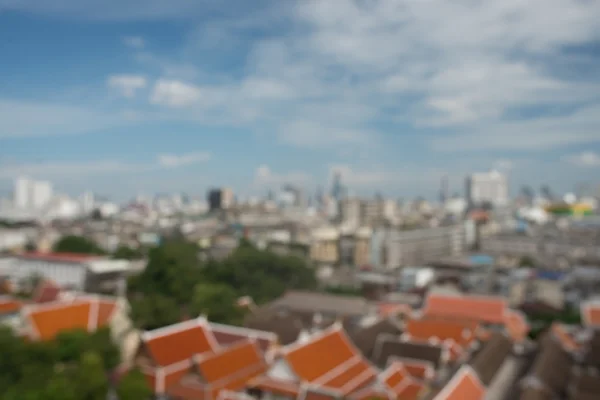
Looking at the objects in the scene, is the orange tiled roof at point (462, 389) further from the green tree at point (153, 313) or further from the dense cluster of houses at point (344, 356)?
the green tree at point (153, 313)

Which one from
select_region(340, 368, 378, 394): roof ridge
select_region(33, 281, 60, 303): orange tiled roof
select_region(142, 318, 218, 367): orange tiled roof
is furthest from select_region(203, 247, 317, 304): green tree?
select_region(340, 368, 378, 394): roof ridge

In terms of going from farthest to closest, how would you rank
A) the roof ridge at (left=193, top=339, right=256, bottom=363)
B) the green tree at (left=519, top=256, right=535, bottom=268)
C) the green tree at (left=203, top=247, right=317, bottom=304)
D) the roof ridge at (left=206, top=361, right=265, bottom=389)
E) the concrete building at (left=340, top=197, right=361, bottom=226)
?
the concrete building at (left=340, top=197, right=361, bottom=226) < the green tree at (left=519, top=256, right=535, bottom=268) < the green tree at (left=203, top=247, right=317, bottom=304) < the roof ridge at (left=193, top=339, right=256, bottom=363) < the roof ridge at (left=206, top=361, right=265, bottom=389)

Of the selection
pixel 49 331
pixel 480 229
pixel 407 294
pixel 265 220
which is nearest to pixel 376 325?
pixel 49 331

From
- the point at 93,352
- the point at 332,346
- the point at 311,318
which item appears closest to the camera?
the point at 93,352

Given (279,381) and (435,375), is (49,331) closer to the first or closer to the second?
(279,381)

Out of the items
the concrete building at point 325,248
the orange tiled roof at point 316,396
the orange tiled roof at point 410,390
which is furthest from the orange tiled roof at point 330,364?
the concrete building at point 325,248

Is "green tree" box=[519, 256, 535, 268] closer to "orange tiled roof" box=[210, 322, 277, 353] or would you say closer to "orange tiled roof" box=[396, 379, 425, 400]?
"orange tiled roof" box=[396, 379, 425, 400]
